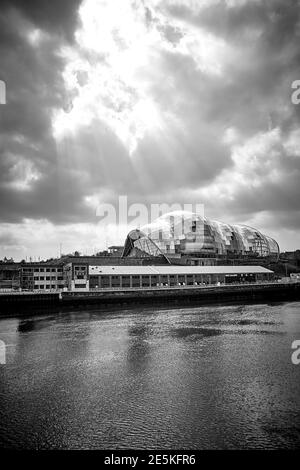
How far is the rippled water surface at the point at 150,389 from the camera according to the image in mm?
14305

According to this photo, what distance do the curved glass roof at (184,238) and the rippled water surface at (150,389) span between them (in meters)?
69.3

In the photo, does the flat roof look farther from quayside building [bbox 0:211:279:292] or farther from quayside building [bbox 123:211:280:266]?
quayside building [bbox 123:211:280:266]

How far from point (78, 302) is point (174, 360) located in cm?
4168

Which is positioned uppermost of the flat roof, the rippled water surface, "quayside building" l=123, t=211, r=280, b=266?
"quayside building" l=123, t=211, r=280, b=266

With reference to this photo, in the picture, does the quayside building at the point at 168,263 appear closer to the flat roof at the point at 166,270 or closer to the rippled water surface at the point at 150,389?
the flat roof at the point at 166,270

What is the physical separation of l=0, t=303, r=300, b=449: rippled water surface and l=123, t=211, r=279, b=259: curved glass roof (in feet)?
227

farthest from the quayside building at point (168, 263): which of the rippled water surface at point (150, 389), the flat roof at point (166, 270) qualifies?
the rippled water surface at point (150, 389)

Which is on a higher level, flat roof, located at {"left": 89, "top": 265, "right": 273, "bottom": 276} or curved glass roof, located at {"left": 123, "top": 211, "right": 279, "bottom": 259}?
curved glass roof, located at {"left": 123, "top": 211, "right": 279, "bottom": 259}

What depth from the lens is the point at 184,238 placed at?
355ft

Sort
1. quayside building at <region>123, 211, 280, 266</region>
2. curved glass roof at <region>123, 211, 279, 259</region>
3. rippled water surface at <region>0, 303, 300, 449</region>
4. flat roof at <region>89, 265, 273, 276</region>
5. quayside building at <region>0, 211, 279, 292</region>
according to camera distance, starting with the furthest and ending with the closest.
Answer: curved glass roof at <region>123, 211, 279, 259</region>, quayside building at <region>123, 211, 280, 266</region>, flat roof at <region>89, 265, 273, 276</region>, quayside building at <region>0, 211, 279, 292</region>, rippled water surface at <region>0, 303, 300, 449</region>

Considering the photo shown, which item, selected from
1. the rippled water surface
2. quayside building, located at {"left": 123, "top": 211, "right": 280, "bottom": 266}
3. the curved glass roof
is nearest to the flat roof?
quayside building, located at {"left": 123, "top": 211, "right": 280, "bottom": 266}

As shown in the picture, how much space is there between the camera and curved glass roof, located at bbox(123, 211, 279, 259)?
107188mm
